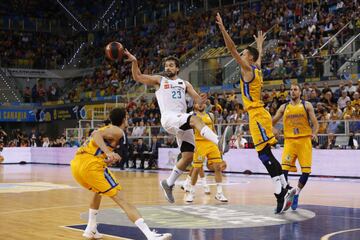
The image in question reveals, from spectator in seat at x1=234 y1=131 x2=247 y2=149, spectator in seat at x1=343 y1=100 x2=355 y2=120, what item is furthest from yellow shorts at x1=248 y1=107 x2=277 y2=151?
spectator in seat at x1=234 y1=131 x2=247 y2=149

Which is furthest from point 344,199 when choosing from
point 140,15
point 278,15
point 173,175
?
point 140,15

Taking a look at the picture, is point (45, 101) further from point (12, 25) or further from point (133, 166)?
point (133, 166)

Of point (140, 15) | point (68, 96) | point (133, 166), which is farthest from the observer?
point (140, 15)

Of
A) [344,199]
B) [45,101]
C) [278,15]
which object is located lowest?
[344,199]

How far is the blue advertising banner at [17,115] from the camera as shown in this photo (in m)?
38.9

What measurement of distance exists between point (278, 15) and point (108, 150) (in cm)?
2390

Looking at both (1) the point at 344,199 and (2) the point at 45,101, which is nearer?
(1) the point at 344,199

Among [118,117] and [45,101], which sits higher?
[45,101]

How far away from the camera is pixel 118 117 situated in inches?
298

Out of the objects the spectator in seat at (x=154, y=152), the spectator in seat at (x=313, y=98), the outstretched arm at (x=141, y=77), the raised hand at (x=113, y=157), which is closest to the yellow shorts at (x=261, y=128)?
the outstretched arm at (x=141, y=77)

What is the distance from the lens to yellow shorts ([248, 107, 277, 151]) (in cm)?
993

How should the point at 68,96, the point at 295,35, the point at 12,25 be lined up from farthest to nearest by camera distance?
the point at 12,25, the point at 68,96, the point at 295,35

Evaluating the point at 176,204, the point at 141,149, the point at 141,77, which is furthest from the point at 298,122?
the point at 141,149

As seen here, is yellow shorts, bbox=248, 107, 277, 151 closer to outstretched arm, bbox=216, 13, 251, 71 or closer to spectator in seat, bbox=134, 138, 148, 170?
outstretched arm, bbox=216, 13, 251, 71
